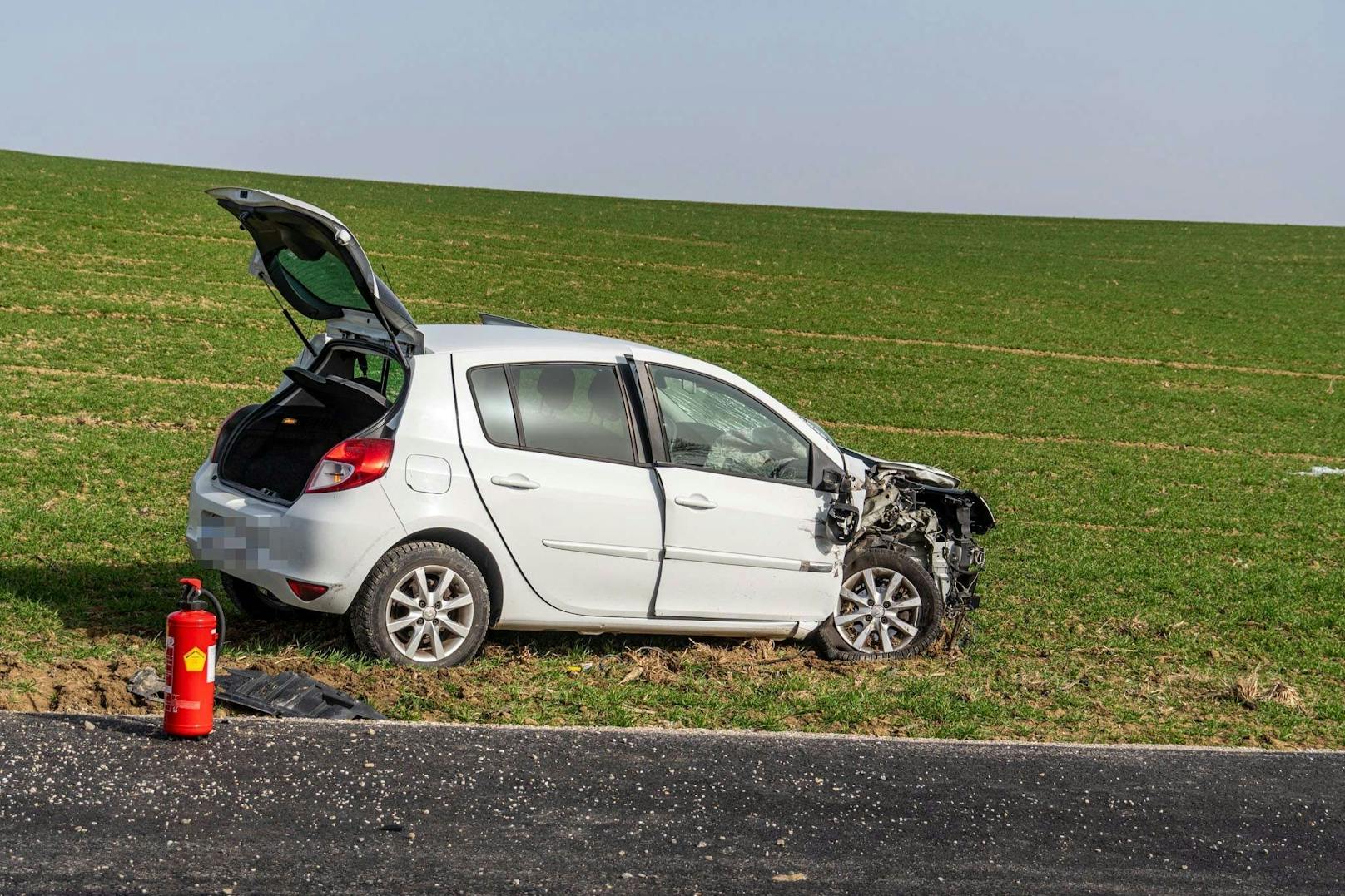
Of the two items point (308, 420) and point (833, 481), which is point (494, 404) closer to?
point (308, 420)

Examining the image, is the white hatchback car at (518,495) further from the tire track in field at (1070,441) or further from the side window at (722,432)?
the tire track in field at (1070,441)

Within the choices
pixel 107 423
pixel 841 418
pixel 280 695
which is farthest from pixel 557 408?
pixel 841 418

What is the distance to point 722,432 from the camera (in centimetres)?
799

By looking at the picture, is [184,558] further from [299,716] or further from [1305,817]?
[1305,817]

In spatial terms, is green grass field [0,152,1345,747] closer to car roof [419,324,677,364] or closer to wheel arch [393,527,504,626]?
wheel arch [393,527,504,626]

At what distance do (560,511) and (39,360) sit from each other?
532 inches

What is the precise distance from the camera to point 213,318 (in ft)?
76.4

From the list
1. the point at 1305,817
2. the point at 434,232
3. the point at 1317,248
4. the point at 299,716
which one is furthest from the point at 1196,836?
the point at 1317,248

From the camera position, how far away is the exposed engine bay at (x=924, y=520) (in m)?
8.38

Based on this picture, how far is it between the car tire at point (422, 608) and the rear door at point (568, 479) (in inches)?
12.1

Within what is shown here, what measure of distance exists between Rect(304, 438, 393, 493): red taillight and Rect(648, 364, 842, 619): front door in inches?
59.8

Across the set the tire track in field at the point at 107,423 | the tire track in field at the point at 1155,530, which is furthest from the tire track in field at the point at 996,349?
the tire track in field at the point at 1155,530

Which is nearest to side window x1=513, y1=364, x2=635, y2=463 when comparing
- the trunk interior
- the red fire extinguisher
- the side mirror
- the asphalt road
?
the trunk interior

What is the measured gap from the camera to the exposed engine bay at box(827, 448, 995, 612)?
27.5ft
